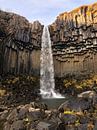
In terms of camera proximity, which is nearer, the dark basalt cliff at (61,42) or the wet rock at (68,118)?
the wet rock at (68,118)

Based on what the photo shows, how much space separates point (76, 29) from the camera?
187 ft

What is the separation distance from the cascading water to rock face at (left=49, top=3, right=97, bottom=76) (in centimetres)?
143

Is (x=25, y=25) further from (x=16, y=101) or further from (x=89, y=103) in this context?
(x=89, y=103)

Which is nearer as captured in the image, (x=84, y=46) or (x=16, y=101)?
(x=16, y=101)

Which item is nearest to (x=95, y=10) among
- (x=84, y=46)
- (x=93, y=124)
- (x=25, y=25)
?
(x=84, y=46)

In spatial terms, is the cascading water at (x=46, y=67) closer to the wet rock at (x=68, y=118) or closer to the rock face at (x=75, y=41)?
the rock face at (x=75, y=41)

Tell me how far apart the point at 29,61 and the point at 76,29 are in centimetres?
1451

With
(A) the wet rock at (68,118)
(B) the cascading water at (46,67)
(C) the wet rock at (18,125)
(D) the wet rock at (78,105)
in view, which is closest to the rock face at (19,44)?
(B) the cascading water at (46,67)

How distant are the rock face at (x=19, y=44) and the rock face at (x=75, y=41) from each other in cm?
500

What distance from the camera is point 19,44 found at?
182 feet

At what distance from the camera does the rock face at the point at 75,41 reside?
5609 centimetres

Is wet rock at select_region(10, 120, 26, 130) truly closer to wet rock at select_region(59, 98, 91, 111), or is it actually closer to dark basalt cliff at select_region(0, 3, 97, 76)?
wet rock at select_region(59, 98, 91, 111)

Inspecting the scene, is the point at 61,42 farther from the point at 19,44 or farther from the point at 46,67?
the point at 19,44

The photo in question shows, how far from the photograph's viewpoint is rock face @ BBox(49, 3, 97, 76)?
56094 millimetres
